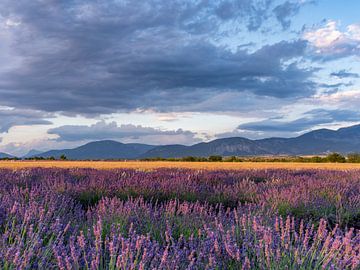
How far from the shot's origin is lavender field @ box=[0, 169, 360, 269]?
2.28m

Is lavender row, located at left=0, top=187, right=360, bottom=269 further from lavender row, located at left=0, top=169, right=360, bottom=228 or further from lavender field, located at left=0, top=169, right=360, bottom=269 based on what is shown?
lavender row, located at left=0, top=169, right=360, bottom=228

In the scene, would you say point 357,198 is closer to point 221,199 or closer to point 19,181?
point 221,199

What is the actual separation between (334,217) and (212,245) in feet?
11.1

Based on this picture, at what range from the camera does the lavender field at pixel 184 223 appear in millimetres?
2281

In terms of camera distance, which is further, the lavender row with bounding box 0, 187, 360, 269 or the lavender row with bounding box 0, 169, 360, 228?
the lavender row with bounding box 0, 169, 360, 228

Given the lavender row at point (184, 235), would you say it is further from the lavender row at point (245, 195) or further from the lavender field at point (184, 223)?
the lavender row at point (245, 195)

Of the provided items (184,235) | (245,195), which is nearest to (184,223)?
(184,235)

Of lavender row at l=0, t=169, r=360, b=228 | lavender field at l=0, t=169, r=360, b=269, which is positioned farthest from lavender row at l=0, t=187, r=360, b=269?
lavender row at l=0, t=169, r=360, b=228

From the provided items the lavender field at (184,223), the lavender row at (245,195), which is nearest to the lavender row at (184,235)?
the lavender field at (184,223)

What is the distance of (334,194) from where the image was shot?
593 centimetres

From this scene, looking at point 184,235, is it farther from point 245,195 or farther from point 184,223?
point 245,195

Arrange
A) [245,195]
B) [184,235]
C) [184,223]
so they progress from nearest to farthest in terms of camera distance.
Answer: [184,235] → [184,223] → [245,195]

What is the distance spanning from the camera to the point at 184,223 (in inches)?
138

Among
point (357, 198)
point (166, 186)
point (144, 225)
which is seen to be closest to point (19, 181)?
point (166, 186)
